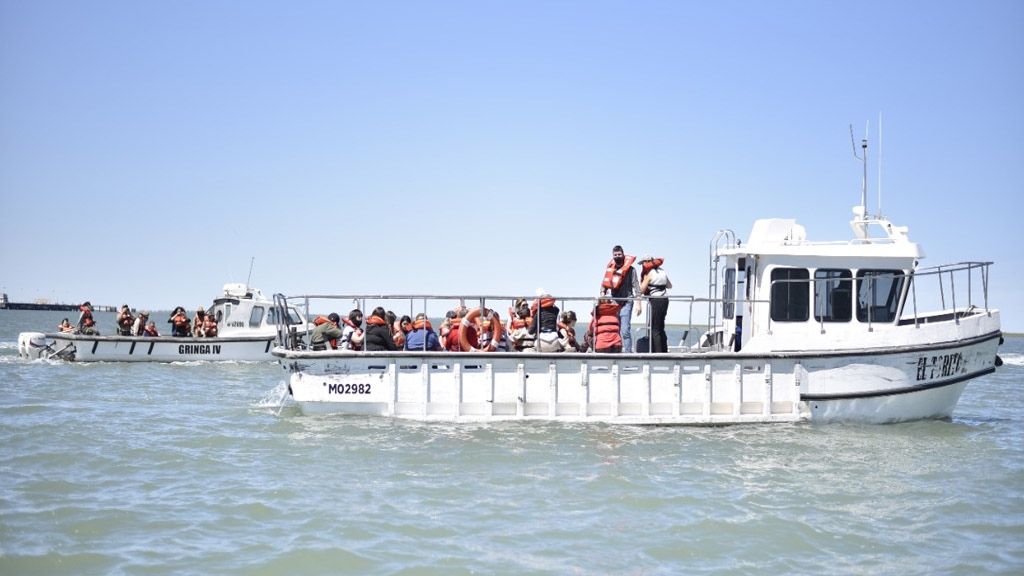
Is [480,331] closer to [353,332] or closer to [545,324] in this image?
[545,324]

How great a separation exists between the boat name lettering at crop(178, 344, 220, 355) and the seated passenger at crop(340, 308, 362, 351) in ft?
47.2

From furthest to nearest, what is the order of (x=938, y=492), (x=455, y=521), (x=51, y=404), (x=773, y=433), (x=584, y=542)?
(x=51, y=404), (x=773, y=433), (x=938, y=492), (x=455, y=521), (x=584, y=542)

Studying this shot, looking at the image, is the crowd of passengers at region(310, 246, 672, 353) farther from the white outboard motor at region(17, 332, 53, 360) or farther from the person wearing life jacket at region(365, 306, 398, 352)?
the white outboard motor at region(17, 332, 53, 360)

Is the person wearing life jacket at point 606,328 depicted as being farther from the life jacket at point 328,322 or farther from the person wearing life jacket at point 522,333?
the life jacket at point 328,322

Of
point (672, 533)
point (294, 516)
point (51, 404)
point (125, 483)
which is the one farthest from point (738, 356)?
point (51, 404)

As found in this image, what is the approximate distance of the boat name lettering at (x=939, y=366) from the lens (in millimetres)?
13102

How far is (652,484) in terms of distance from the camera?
31.7 feet

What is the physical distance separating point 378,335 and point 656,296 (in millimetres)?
4221

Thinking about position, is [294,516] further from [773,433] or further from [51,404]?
[51,404]

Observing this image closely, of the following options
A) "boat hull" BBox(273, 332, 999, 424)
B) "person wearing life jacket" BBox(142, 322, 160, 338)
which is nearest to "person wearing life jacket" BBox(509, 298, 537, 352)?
"boat hull" BBox(273, 332, 999, 424)

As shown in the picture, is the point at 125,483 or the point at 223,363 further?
the point at 223,363

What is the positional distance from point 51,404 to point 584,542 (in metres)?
12.4

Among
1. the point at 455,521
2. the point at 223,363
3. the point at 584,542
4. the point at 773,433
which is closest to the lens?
the point at 584,542

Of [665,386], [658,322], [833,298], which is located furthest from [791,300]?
[665,386]
